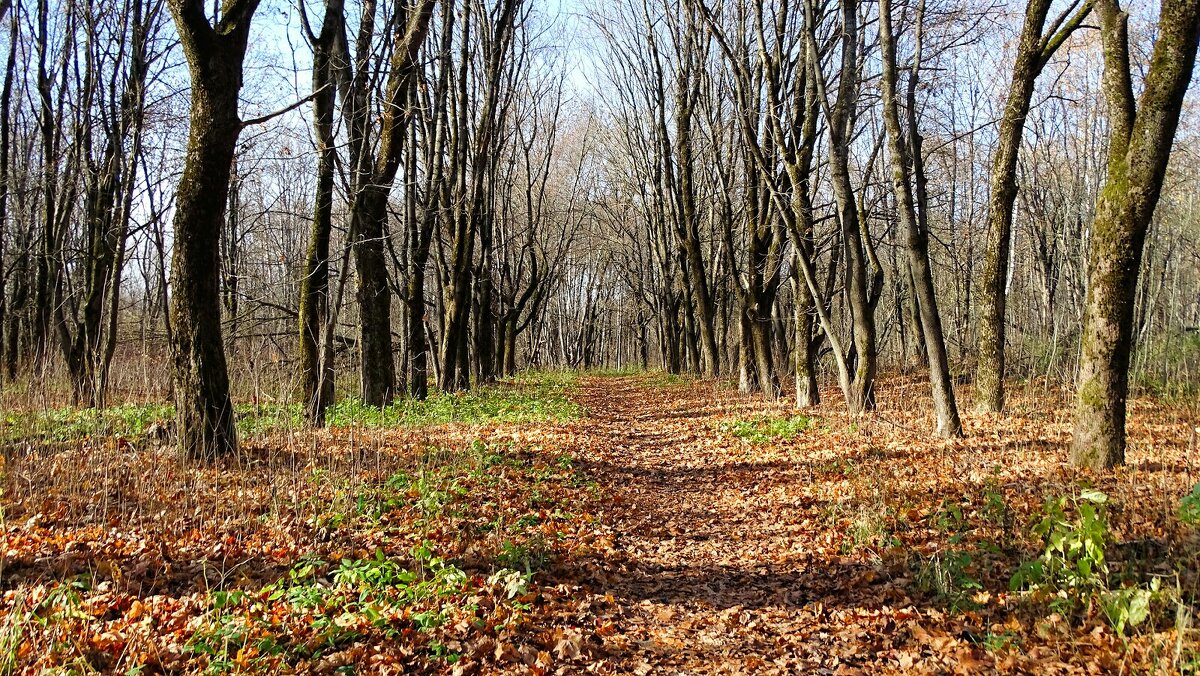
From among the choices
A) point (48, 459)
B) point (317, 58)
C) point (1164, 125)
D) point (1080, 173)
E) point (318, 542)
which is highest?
point (1080, 173)

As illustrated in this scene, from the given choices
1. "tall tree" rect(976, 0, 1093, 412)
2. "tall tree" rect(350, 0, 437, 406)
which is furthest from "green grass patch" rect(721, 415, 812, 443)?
"tall tree" rect(350, 0, 437, 406)

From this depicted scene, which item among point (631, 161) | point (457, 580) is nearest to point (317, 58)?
point (457, 580)

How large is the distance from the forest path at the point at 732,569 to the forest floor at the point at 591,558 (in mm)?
26

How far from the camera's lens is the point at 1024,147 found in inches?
941

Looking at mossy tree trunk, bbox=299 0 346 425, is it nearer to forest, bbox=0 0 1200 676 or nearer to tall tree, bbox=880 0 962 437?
forest, bbox=0 0 1200 676

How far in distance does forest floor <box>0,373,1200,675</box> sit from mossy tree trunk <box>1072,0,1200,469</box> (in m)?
0.49

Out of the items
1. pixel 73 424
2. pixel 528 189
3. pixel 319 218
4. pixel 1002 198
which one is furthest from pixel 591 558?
pixel 528 189

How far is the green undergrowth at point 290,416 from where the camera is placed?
805 centimetres

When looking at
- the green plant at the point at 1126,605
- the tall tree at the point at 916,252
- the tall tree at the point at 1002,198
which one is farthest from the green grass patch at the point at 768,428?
the green plant at the point at 1126,605

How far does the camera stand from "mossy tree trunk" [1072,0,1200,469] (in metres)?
5.61

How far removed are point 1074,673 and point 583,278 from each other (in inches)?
1829

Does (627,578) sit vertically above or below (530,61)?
below

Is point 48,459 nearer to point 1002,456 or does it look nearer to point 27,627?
point 27,627

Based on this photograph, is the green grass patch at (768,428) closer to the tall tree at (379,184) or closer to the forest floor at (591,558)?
the forest floor at (591,558)
